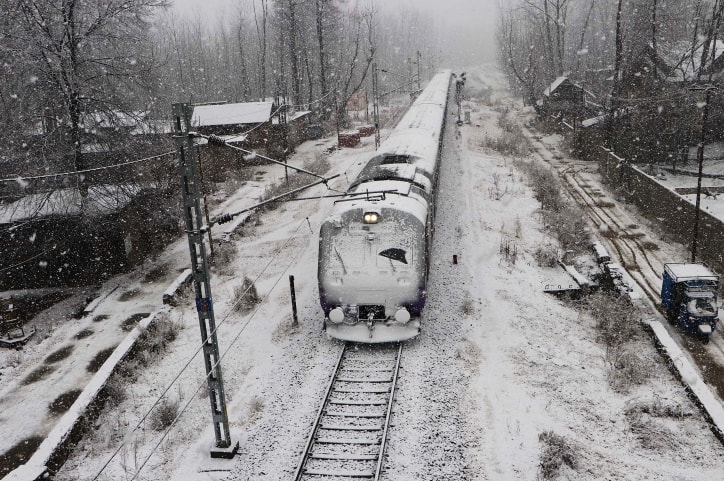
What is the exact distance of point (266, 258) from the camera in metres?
17.8

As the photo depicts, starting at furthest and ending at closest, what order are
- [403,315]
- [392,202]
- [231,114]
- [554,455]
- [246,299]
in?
1. [231,114]
2. [246,299]
3. [392,202]
4. [403,315]
5. [554,455]

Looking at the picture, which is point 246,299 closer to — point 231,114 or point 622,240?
point 622,240

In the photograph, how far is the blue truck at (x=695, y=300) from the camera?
12.1 metres

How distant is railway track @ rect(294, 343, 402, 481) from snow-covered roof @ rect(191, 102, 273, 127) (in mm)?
27107

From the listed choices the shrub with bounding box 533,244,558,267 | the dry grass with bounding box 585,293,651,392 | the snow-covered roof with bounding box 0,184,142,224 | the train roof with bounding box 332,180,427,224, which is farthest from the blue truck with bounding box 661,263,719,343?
the snow-covered roof with bounding box 0,184,142,224

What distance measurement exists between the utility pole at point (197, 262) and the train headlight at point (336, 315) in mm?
2898

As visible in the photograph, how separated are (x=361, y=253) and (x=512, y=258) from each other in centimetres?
716

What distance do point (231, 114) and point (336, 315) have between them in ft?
96.4

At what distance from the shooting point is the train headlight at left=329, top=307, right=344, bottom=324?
35.8 ft

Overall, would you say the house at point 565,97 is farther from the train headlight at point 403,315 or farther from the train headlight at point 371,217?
the train headlight at point 403,315

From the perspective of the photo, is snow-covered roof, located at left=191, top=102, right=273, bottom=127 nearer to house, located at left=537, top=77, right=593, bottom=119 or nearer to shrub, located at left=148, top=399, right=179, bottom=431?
house, located at left=537, top=77, right=593, bottom=119

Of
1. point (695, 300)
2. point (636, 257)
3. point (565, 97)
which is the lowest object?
point (636, 257)

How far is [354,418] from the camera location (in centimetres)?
920

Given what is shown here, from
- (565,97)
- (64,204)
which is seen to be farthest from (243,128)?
(565,97)
